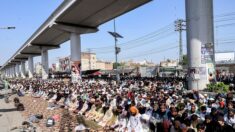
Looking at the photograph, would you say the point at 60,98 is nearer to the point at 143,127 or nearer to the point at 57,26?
the point at 143,127

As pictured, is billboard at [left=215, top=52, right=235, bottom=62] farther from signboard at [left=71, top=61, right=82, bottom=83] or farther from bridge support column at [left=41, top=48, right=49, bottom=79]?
bridge support column at [left=41, top=48, right=49, bottom=79]

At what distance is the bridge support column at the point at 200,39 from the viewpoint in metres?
19.5

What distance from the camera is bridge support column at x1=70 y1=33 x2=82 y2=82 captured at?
136 ft

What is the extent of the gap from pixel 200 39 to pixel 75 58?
81.8ft

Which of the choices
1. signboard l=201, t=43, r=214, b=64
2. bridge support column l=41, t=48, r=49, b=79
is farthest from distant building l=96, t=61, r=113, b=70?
signboard l=201, t=43, r=214, b=64

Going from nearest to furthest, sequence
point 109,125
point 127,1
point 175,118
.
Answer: point 175,118, point 109,125, point 127,1

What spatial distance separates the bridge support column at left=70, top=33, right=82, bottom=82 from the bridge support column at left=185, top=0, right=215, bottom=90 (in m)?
23.4

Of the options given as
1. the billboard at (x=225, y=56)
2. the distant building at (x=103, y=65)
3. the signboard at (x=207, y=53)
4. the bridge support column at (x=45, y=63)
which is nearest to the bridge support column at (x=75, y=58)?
the signboard at (x=207, y=53)

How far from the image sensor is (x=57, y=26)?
43.2m

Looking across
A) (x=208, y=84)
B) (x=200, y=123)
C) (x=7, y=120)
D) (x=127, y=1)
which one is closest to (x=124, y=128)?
(x=200, y=123)

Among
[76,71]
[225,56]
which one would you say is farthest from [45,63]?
[225,56]

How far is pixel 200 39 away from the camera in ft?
64.4

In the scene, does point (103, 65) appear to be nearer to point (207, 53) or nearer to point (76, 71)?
point (76, 71)

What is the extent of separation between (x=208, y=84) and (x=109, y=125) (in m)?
8.66
